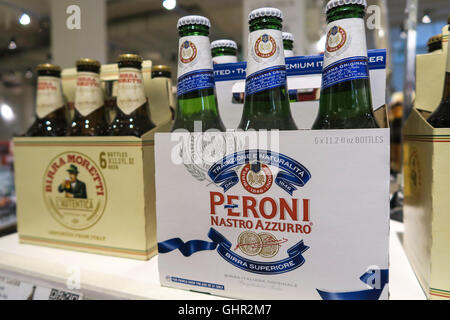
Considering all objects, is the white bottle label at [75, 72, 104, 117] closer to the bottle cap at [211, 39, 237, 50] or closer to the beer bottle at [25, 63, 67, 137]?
the beer bottle at [25, 63, 67, 137]

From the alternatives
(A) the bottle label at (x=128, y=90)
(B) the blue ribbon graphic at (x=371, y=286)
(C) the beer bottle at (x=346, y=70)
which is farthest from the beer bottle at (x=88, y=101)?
(B) the blue ribbon graphic at (x=371, y=286)

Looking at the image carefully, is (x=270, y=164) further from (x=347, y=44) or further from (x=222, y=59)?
(x=222, y=59)

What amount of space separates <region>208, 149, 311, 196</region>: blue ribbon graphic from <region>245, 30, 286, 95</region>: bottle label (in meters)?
0.14

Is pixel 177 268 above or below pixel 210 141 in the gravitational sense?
below

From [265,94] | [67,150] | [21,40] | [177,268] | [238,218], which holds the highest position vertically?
[21,40]

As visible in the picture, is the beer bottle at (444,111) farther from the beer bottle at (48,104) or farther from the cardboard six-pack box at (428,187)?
the beer bottle at (48,104)

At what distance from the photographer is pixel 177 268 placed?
646 mm

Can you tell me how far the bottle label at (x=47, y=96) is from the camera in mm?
954

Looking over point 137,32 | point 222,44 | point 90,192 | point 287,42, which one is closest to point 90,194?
point 90,192

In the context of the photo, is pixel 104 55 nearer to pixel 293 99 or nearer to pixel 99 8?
pixel 99 8

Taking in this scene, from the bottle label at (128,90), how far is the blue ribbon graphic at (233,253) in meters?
0.39

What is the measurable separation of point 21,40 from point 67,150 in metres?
1.49

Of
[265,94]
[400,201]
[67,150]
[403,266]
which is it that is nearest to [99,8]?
[67,150]

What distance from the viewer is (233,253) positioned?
1.95ft
